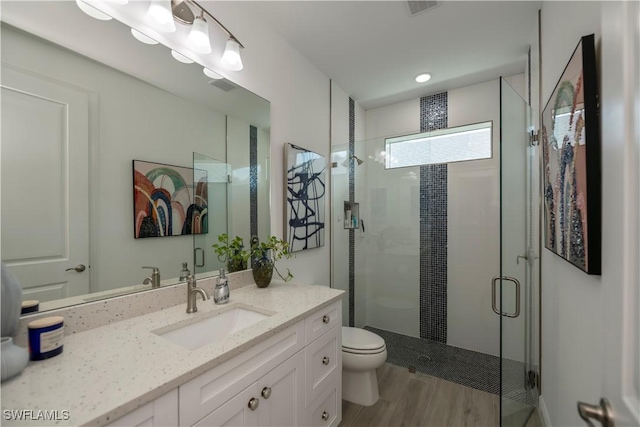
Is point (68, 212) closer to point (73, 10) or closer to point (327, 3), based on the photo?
point (73, 10)

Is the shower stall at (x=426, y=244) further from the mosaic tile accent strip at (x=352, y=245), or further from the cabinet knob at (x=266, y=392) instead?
the cabinet knob at (x=266, y=392)

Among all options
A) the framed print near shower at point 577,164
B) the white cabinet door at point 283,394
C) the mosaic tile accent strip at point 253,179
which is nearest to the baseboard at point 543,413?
the framed print near shower at point 577,164

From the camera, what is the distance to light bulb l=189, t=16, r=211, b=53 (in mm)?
1368

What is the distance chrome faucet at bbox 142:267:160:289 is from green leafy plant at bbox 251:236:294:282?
1.78 feet

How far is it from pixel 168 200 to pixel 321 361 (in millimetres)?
1168

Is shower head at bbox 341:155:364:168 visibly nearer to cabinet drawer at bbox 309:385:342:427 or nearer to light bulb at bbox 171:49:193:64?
light bulb at bbox 171:49:193:64

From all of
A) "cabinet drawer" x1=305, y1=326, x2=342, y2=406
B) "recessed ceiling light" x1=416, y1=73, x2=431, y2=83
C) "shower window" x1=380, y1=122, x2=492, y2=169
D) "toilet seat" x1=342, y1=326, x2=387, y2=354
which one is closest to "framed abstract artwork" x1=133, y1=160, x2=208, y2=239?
"cabinet drawer" x1=305, y1=326, x2=342, y2=406

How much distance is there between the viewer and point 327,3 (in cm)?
166

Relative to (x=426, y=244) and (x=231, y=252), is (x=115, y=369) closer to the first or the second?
(x=231, y=252)

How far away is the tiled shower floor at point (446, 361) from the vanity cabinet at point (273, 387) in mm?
1129

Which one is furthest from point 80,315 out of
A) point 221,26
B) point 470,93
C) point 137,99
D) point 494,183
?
point 470,93

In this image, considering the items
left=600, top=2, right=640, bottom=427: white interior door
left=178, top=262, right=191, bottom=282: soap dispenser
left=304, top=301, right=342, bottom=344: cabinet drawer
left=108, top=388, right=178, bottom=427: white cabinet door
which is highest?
left=600, top=2, right=640, bottom=427: white interior door

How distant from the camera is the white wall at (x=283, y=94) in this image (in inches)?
67.2

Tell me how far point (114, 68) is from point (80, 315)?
40.5 inches
